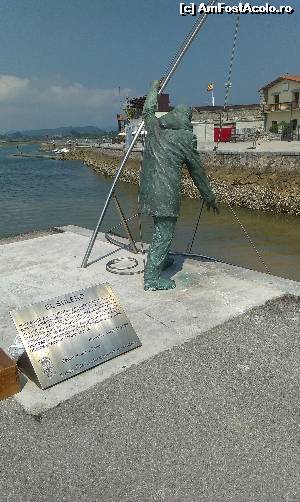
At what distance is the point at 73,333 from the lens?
4250 millimetres

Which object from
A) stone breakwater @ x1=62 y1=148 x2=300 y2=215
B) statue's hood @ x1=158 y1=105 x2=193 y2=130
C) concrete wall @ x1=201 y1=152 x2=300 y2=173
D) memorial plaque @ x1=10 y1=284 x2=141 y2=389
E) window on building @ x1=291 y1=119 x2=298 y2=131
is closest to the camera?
memorial plaque @ x1=10 y1=284 x2=141 y2=389

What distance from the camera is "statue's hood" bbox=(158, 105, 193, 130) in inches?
227

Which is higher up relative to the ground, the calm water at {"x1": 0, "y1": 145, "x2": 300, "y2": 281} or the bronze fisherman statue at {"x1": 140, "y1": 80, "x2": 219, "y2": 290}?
the bronze fisherman statue at {"x1": 140, "y1": 80, "x2": 219, "y2": 290}

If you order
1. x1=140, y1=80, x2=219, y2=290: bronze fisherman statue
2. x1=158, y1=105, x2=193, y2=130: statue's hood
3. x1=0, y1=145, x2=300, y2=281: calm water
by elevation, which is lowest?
x1=0, y1=145, x2=300, y2=281: calm water

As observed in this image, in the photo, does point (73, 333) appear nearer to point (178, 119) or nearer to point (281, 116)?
point (178, 119)

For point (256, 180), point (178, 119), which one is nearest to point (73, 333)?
point (178, 119)

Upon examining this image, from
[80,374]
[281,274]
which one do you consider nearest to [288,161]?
[281,274]

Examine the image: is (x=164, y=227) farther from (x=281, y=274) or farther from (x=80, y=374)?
(x=281, y=274)

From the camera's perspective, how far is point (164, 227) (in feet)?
19.8

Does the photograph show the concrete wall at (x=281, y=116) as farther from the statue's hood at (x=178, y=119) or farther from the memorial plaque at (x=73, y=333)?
the memorial plaque at (x=73, y=333)

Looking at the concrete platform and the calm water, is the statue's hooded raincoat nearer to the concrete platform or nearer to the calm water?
the concrete platform

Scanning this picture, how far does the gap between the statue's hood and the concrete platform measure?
229 centimetres

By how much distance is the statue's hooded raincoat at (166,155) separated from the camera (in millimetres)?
5797

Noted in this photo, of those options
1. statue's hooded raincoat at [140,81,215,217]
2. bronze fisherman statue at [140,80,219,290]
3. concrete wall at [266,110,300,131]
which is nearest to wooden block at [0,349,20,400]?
bronze fisherman statue at [140,80,219,290]
